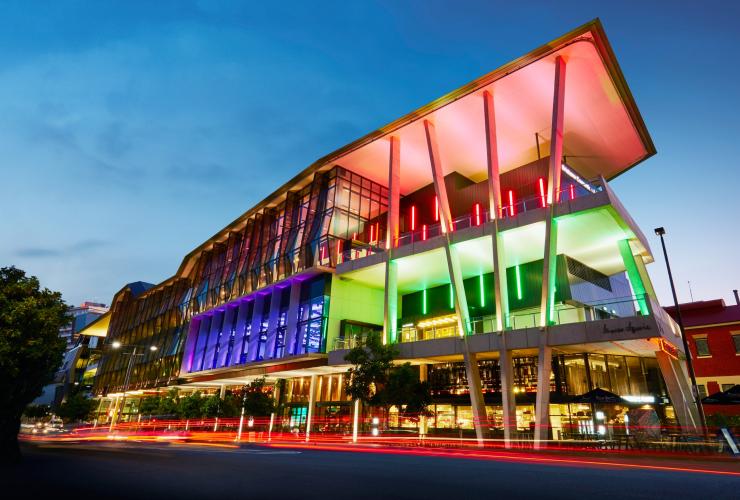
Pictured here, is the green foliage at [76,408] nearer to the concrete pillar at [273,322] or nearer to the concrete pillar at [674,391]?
the concrete pillar at [273,322]

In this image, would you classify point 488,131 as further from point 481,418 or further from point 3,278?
point 3,278

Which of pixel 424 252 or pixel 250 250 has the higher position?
pixel 250 250

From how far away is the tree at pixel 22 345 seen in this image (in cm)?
1339

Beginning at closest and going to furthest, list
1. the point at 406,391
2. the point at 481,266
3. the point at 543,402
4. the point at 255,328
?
the point at 543,402 → the point at 406,391 → the point at 481,266 → the point at 255,328

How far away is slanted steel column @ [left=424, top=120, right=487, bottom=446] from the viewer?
81.5ft

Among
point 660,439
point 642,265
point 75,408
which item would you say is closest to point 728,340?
point 642,265

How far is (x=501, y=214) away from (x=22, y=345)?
23.2 m

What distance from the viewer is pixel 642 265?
29344 millimetres

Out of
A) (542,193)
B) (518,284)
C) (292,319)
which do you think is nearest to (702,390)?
(518,284)

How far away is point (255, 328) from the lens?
42.1m

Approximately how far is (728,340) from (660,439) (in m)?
23.8

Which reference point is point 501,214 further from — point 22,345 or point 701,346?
point 701,346

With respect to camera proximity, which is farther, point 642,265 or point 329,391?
point 329,391

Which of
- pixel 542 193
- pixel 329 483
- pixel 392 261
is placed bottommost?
pixel 329 483
